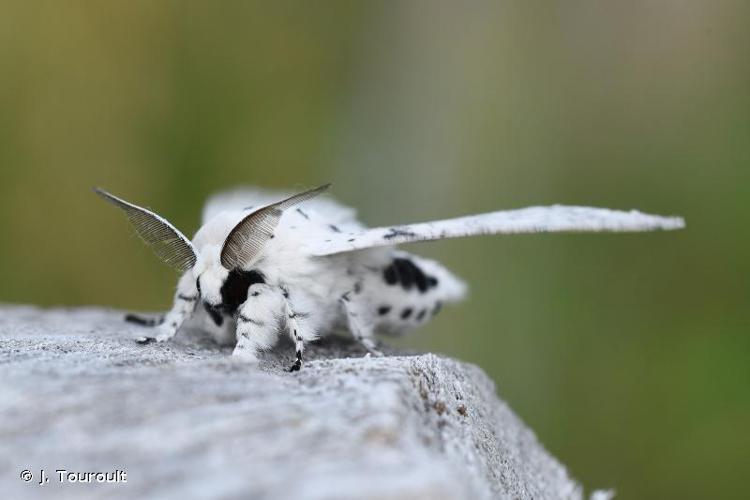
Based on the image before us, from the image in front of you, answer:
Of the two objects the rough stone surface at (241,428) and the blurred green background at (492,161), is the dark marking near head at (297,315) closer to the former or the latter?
the rough stone surface at (241,428)

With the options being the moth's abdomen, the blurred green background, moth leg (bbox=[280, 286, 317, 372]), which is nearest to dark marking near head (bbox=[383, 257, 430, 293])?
the moth's abdomen

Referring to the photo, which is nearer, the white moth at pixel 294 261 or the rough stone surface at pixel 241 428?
the rough stone surface at pixel 241 428

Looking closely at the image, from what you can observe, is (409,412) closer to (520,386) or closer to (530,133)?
(520,386)

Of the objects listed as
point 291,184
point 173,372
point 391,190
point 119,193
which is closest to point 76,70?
point 119,193

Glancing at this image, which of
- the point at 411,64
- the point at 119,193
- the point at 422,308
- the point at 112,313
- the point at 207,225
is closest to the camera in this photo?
the point at 207,225

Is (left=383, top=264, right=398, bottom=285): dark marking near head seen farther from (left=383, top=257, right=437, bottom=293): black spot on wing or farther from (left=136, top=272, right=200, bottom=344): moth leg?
(left=136, top=272, right=200, bottom=344): moth leg

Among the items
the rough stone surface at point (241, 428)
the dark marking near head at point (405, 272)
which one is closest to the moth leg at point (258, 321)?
the rough stone surface at point (241, 428)

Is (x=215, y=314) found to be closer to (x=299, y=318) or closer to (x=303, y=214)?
(x=299, y=318)
